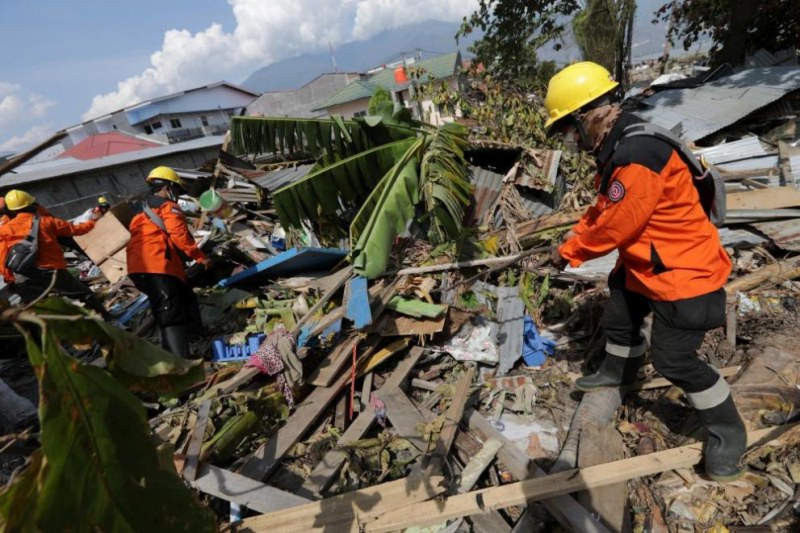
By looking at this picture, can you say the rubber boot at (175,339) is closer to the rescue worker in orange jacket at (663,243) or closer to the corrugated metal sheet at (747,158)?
the rescue worker in orange jacket at (663,243)

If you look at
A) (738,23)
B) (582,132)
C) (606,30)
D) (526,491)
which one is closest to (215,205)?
(582,132)

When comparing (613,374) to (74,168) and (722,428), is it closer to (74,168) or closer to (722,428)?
(722,428)

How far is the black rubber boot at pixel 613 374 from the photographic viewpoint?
296 centimetres

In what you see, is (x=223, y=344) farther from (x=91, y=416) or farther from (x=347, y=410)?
(x=91, y=416)

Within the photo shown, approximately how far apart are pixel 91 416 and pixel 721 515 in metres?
3.14

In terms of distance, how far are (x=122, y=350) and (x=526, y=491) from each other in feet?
6.98

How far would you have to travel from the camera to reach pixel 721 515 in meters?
2.31

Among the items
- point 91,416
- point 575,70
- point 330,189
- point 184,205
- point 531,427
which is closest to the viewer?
point 91,416

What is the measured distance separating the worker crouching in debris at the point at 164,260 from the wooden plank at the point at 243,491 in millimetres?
2016

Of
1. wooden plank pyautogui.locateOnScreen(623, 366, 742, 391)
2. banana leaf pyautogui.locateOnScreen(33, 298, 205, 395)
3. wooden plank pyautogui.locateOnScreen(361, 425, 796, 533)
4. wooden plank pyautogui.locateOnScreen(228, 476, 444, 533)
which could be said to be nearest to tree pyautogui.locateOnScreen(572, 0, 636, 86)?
wooden plank pyautogui.locateOnScreen(623, 366, 742, 391)

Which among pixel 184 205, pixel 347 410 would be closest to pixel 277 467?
pixel 347 410

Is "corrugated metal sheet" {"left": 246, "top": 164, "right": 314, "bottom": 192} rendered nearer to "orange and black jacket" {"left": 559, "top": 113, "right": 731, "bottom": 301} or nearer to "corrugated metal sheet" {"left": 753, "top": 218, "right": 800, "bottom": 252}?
"orange and black jacket" {"left": 559, "top": 113, "right": 731, "bottom": 301}

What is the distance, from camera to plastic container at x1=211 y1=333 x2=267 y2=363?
172 inches

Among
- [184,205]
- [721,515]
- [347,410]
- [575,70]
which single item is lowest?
[721,515]
